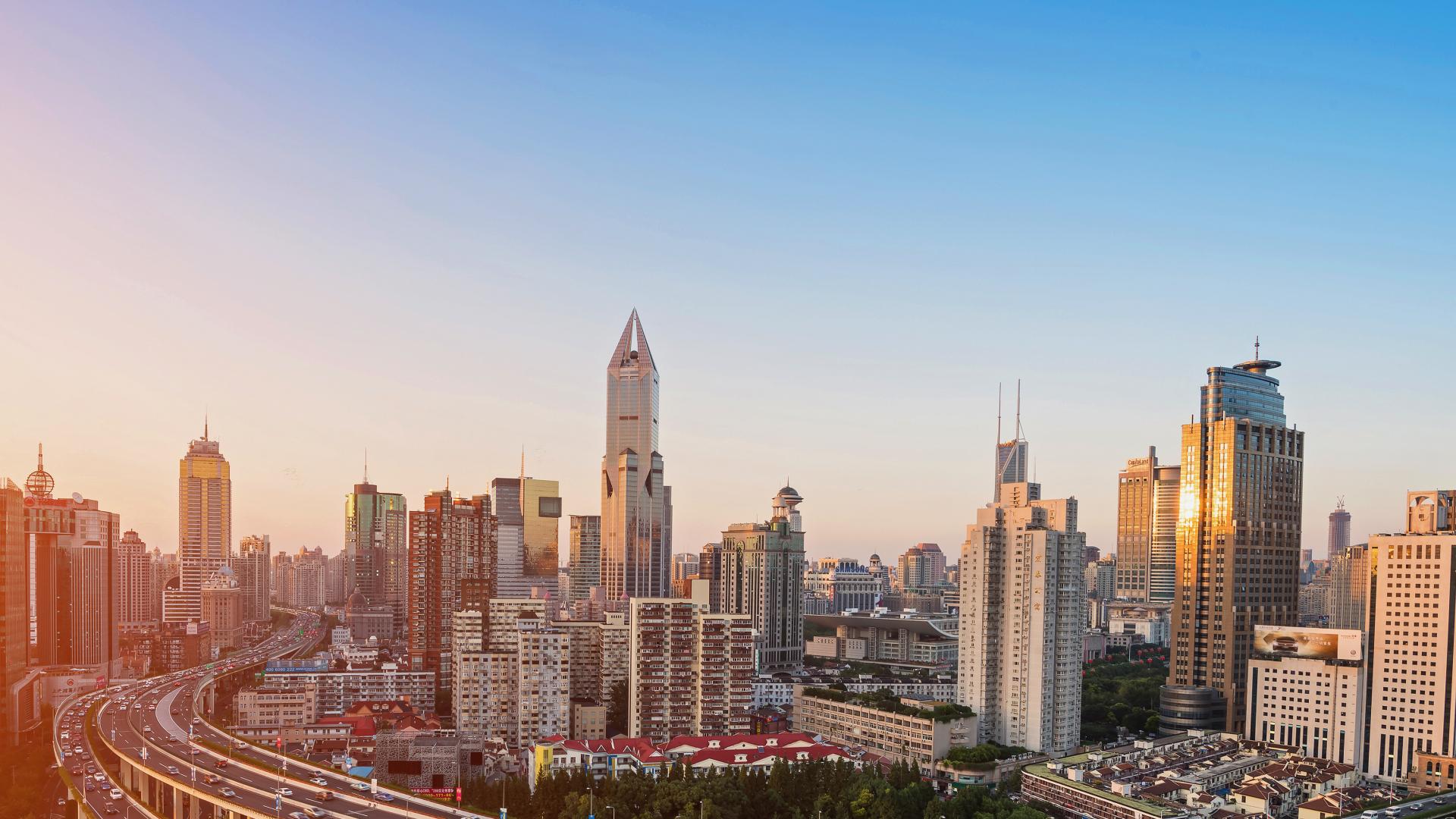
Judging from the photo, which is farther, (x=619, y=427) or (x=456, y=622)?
(x=619, y=427)

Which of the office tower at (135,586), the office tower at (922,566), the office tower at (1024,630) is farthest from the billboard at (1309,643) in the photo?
the office tower at (922,566)

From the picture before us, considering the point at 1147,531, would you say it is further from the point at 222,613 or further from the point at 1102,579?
the point at 222,613

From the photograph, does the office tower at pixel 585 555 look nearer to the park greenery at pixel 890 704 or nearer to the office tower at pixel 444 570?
the office tower at pixel 444 570

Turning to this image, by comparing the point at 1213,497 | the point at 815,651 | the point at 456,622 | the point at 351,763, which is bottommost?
the point at 815,651

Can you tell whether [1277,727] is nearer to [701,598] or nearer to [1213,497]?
[1213,497]

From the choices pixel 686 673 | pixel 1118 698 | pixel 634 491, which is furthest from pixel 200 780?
pixel 634 491

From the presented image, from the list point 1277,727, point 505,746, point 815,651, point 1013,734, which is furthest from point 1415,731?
point 815,651

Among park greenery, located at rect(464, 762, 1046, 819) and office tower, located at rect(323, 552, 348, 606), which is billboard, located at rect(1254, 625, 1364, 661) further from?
office tower, located at rect(323, 552, 348, 606)

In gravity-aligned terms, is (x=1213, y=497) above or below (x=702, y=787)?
above
